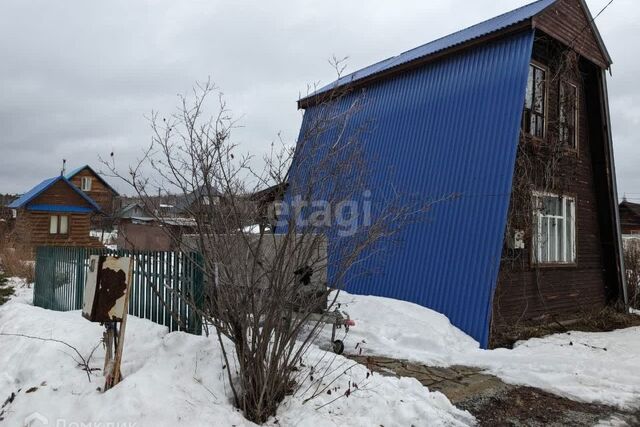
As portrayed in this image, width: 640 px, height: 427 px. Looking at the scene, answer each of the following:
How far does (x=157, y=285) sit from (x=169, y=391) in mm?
2500

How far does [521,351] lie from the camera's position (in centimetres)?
770

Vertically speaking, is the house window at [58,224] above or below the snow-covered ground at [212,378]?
above

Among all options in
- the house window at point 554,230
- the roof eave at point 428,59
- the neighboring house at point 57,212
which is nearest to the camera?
the roof eave at point 428,59

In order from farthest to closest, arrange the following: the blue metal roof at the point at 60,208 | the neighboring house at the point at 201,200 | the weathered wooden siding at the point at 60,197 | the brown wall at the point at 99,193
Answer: the brown wall at the point at 99,193 → the weathered wooden siding at the point at 60,197 → the blue metal roof at the point at 60,208 → the neighboring house at the point at 201,200

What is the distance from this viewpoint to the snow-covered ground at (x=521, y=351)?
19.8ft

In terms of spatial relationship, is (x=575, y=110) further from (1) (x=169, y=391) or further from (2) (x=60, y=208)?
(2) (x=60, y=208)

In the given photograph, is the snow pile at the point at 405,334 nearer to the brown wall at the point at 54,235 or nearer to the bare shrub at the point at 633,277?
the bare shrub at the point at 633,277

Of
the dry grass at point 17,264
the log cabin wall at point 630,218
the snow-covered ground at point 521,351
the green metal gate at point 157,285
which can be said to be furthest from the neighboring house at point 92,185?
the log cabin wall at point 630,218

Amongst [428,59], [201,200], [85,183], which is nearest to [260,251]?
[201,200]

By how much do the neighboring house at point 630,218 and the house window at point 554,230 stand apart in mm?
34453

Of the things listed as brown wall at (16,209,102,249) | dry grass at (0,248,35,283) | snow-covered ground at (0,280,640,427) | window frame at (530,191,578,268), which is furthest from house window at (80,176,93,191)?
window frame at (530,191,578,268)

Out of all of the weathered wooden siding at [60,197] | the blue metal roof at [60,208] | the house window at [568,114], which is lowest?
the blue metal roof at [60,208]

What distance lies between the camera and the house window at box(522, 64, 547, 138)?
10180 mm

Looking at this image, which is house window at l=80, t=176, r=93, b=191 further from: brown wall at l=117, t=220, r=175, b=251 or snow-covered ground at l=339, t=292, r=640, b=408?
snow-covered ground at l=339, t=292, r=640, b=408
